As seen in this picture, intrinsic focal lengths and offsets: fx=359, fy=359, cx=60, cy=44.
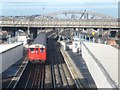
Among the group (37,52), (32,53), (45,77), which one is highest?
(37,52)

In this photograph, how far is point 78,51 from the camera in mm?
42500

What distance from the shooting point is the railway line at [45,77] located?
861 inches

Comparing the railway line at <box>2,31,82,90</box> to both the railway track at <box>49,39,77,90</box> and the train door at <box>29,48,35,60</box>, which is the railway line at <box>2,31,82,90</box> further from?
the train door at <box>29,48,35,60</box>

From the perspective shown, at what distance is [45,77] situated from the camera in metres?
25.6

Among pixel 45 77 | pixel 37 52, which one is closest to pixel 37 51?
pixel 37 52

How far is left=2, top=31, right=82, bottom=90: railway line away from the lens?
21859mm

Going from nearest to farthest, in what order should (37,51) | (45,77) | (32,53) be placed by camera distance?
(45,77)
(37,51)
(32,53)

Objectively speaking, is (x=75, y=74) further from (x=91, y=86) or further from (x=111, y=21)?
(x=111, y=21)

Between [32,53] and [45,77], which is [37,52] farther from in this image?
[45,77]

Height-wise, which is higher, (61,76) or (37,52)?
(37,52)

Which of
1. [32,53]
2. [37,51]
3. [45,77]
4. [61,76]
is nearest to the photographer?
[45,77]

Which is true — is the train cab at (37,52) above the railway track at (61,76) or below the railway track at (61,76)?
above

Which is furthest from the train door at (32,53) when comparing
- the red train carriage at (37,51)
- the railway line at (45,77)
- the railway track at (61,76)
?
the railway track at (61,76)

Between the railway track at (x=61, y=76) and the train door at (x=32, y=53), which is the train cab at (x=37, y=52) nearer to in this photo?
the train door at (x=32, y=53)
